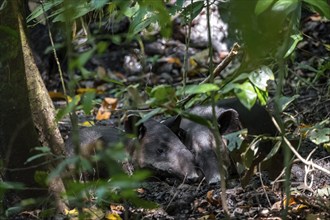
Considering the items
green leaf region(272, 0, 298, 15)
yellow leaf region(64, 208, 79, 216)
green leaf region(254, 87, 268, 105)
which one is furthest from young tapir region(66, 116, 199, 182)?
green leaf region(272, 0, 298, 15)

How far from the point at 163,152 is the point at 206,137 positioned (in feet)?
1.41

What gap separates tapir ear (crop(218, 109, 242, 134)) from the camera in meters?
5.73

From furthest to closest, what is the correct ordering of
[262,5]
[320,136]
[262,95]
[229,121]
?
[229,121]
[262,95]
[320,136]
[262,5]

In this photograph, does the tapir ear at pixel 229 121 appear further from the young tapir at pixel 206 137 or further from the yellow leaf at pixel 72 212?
the yellow leaf at pixel 72 212

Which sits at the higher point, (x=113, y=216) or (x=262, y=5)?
(x=262, y=5)

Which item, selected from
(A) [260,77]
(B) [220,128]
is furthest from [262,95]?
(B) [220,128]

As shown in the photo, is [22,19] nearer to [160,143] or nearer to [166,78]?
[160,143]

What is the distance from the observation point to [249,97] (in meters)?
3.15

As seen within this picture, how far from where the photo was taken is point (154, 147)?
18.4 feet

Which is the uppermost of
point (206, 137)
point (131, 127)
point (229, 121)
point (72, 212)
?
point (72, 212)

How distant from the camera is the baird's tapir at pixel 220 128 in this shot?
5.35 meters

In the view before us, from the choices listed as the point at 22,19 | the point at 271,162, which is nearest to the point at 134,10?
the point at 22,19

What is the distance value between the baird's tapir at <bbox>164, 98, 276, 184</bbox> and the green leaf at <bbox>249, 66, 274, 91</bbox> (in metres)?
1.27

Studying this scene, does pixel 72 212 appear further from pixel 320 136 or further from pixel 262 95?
pixel 320 136
